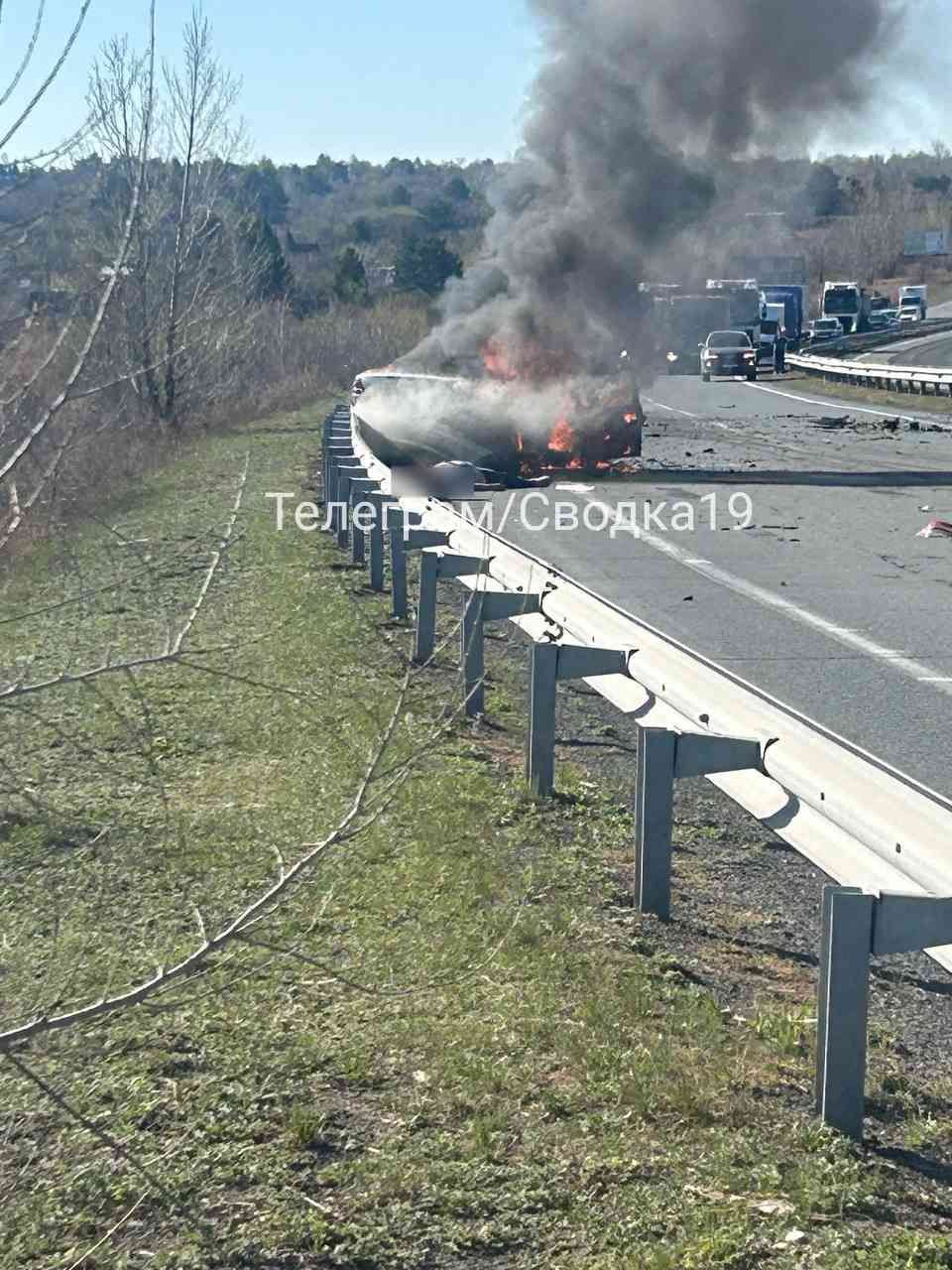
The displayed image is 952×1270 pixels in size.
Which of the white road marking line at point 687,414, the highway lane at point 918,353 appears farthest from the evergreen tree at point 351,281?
the white road marking line at point 687,414

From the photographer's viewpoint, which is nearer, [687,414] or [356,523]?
[356,523]

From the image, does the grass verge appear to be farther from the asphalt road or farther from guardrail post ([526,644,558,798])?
the asphalt road

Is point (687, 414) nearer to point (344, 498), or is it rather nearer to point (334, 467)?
point (334, 467)

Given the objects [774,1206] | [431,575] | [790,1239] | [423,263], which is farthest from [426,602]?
[423,263]

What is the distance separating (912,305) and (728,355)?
55.5m

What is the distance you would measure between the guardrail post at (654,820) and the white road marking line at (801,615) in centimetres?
431

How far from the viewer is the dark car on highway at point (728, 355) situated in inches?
2280

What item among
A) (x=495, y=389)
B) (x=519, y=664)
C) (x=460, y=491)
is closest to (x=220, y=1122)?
(x=519, y=664)

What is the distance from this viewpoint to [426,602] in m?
9.87

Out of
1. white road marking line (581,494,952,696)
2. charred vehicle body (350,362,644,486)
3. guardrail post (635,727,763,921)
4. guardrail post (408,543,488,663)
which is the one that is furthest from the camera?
charred vehicle body (350,362,644,486)

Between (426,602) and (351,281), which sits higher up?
(351,281)

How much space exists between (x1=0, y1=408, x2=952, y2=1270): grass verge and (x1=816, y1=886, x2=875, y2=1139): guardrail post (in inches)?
3.8

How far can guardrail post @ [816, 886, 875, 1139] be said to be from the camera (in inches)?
160

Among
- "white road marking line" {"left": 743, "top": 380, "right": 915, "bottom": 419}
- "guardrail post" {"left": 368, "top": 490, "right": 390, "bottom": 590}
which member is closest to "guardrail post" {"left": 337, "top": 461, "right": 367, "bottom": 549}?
"guardrail post" {"left": 368, "top": 490, "right": 390, "bottom": 590}
